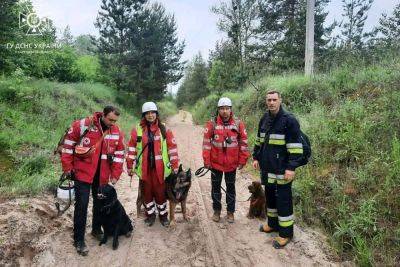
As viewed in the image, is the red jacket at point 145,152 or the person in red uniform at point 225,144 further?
the person in red uniform at point 225,144

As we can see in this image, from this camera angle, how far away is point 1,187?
21.4 ft

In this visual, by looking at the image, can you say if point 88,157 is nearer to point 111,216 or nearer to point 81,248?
point 111,216

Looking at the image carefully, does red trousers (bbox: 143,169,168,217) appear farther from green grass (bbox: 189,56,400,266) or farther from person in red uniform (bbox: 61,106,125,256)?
A: green grass (bbox: 189,56,400,266)

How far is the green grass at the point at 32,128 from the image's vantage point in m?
7.01

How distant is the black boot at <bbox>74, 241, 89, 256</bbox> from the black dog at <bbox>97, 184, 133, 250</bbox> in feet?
0.92

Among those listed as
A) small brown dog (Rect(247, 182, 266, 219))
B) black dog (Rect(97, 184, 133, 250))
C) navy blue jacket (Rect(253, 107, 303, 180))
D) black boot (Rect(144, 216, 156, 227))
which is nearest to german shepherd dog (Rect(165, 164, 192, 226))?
black boot (Rect(144, 216, 156, 227))

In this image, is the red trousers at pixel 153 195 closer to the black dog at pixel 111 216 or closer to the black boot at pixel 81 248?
the black dog at pixel 111 216

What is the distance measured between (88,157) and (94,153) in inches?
4.1

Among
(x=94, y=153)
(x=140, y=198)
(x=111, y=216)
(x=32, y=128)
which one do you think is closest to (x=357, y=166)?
(x=140, y=198)

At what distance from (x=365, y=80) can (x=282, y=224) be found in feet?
18.0

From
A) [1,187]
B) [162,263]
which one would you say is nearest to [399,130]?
[162,263]

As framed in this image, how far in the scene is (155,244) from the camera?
5.55 meters

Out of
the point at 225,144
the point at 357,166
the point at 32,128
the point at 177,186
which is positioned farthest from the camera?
the point at 32,128

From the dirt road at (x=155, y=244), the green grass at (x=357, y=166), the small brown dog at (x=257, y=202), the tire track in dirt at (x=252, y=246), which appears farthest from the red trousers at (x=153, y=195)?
the green grass at (x=357, y=166)
